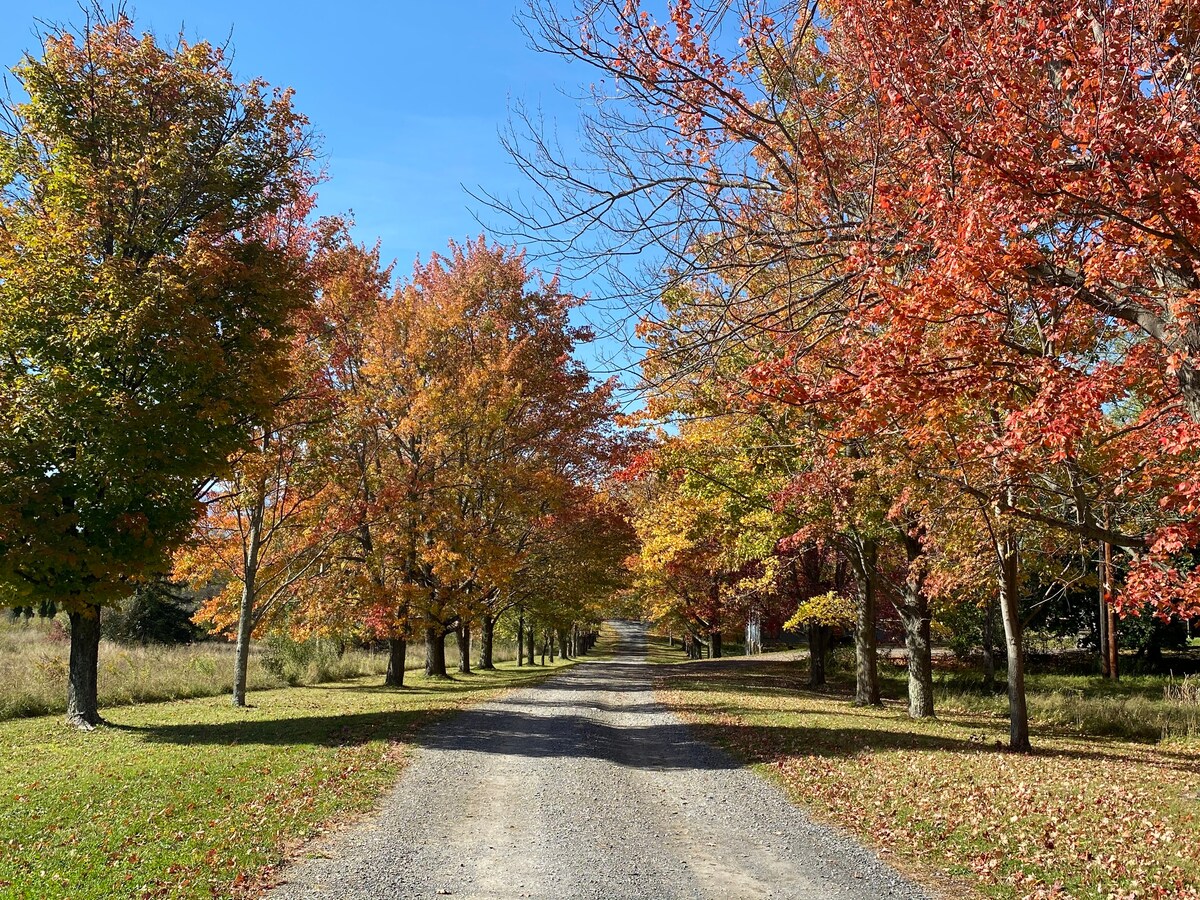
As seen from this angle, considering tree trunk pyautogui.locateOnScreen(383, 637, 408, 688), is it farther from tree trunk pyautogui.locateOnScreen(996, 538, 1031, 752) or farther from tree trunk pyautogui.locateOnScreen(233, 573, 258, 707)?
tree trunk pyautogui.locateOnScreen(996, 538, 1031, 752)

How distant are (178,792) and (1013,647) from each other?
12.0 metres

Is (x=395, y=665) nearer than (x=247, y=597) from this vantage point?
No

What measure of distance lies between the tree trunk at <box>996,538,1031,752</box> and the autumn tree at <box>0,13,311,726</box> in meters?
13.0

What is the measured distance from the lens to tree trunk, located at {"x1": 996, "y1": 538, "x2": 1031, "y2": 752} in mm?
12430

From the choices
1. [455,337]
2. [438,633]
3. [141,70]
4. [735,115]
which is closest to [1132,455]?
[735,115]

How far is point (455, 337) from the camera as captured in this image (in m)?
24.4

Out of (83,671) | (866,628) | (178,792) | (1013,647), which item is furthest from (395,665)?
(1013,647)

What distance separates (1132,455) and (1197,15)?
17.5ft

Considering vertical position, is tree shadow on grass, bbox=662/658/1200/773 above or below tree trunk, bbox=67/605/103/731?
below

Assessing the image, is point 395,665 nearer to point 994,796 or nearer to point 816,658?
point 816,658

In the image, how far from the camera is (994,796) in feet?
28.9

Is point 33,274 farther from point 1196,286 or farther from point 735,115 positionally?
point 1196,286

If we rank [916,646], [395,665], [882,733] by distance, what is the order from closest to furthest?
[882,733] → [916,646] → [395,665]

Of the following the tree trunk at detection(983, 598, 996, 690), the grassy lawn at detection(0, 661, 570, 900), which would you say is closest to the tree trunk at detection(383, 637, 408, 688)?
the grassy lawn at detection(0, 661, 570, 900)
